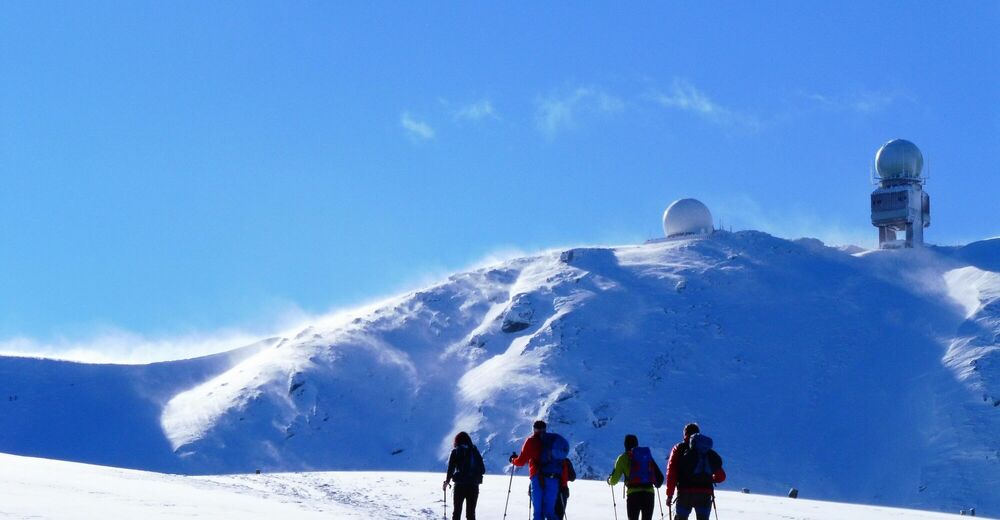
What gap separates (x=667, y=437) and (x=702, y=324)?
16.3 metres

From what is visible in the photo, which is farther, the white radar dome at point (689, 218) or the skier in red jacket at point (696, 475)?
the white radar dome at point (689, 218)

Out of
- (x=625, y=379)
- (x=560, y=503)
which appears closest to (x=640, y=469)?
(x=560, y=503)

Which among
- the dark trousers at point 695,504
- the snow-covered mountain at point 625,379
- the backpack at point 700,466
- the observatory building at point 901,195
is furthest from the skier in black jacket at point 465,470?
the observatory building at point 901,195

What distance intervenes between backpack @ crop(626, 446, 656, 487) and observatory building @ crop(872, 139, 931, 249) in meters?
80.0

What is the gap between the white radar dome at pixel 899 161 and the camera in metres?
95.5

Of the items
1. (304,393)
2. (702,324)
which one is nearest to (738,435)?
(702,324)

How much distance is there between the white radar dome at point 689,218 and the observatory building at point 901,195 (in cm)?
1309

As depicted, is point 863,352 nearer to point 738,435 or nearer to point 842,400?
point 842,400

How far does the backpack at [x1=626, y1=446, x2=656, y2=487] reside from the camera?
19.1 m

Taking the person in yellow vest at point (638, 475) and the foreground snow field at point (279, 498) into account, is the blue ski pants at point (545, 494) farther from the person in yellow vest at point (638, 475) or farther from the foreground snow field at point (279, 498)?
the foreground snow field at point (279, 498)

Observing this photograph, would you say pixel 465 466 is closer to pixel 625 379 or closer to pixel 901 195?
pixel 625 379

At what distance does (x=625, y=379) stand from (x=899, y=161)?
3511 cm

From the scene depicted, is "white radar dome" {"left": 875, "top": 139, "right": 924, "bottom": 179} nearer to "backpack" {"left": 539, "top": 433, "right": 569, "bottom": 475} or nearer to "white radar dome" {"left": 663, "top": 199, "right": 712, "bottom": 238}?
"white radar dome" {"left": 663, "top": 199, "right": 712, "bottom": 238}

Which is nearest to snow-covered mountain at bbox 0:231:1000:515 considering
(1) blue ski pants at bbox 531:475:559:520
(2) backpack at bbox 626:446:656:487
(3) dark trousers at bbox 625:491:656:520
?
(3) dark trousers at bbox 625:491:656:520
